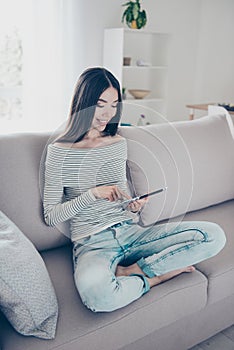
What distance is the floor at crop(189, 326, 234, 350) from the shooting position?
1617 mm

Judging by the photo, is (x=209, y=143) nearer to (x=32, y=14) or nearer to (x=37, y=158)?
(x=37, y=158)

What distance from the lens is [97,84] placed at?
55.5 inches

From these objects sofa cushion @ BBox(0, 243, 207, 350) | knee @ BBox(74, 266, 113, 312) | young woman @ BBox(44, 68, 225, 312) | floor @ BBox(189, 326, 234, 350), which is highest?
young woman @ BBox(44, 68, 225, 312)

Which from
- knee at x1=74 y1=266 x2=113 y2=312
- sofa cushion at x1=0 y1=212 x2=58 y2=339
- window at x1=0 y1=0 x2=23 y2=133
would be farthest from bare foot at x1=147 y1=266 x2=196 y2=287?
window at x1=0 y1=0 x2=23 y2=133

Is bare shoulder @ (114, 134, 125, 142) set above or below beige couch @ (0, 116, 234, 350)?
above

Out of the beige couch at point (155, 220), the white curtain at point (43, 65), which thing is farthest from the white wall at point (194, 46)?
the beige couch at point (155, 220)

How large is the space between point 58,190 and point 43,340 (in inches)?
19.4

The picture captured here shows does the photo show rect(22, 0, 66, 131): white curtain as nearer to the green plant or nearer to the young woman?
the green plant

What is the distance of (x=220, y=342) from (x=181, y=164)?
720 millimetres

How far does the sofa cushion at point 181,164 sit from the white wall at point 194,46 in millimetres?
1855

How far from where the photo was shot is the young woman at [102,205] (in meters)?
1.39

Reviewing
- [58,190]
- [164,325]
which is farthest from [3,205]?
[164,325]

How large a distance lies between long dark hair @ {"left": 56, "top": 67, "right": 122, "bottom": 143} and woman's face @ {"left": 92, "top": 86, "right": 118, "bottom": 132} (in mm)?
12

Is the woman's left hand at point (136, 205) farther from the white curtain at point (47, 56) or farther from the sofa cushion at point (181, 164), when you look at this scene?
the white curtain at point (47, 56)
